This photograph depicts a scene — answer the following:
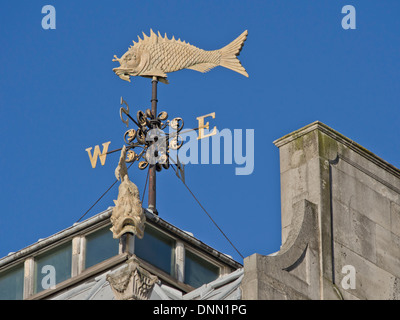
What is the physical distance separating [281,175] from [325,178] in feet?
3.02

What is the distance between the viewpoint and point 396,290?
31.9 metres

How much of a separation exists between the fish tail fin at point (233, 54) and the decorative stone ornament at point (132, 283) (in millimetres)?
12951

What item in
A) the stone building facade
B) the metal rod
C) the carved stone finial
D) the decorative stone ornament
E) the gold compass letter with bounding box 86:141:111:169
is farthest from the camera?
the gold compass letter with bounding box 86:141:111:169

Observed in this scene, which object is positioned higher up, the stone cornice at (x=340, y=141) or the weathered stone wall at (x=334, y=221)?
the stone cornice at (x=340, y=141)

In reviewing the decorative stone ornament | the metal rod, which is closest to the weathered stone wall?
the decorative stone ornament

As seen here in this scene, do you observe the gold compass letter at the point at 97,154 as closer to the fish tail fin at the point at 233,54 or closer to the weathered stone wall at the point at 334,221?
the fish tail fin at the point at 233,54

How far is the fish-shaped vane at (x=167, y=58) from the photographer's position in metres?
44.2

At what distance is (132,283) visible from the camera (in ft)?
105

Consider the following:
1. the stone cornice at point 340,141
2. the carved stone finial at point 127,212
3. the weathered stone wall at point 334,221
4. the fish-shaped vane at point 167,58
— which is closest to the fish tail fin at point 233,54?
the fish-shaped vane at point 167,58

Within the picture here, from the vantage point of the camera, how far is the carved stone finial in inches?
1383

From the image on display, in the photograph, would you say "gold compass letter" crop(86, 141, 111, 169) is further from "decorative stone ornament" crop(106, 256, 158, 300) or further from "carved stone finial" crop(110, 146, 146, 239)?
"decorative stone ornament" crop(106, 256, 158, 300)

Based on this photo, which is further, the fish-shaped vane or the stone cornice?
the fish-shaped vane
